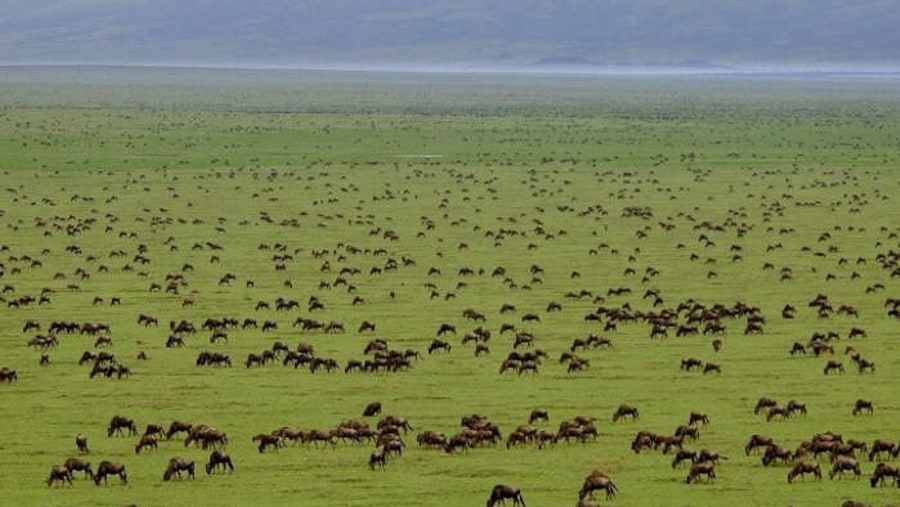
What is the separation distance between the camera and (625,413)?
26.2m

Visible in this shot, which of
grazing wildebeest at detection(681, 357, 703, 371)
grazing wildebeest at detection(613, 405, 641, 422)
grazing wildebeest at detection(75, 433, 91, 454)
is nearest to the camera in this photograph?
grazing wildebeest at detection(75, 433, 91, 454)

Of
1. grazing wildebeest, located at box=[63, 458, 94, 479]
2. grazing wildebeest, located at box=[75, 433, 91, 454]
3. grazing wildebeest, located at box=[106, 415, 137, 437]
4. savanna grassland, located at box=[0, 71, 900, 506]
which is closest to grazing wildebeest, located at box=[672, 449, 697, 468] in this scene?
savanna grassland, located at box=[0, 71, 900, 506]

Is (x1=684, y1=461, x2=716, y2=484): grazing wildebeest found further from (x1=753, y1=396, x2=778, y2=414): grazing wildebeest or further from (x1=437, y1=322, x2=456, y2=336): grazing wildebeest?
(x1=437, y1=322, x2=456, y2=336): grazing wildebeest

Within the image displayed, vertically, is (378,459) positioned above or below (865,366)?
above

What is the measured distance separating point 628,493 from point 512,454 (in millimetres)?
2767

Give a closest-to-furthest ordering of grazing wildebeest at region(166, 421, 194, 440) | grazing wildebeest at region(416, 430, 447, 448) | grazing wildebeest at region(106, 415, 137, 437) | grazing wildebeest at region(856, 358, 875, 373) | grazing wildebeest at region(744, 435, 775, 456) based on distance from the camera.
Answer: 1. grazing wildebeest at region(744, 435, 775, 456)
2. grazing wildebeest at region(416, 430, 447, 448)
3. grazing wildebeest at region(166, 421, 194, 440)
4. grazing wildebeest at region(106, 415, 137, 437)
5. grazing wildebeest at region(856, 358, 875, 373)

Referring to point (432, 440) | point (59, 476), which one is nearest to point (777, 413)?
point (432, 440)

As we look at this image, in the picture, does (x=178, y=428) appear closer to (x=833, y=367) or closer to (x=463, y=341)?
(x=463, y=341)

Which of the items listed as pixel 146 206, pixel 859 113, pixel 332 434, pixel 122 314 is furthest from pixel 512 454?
pixel 859 113

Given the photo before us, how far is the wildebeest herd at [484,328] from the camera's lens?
24.1 m

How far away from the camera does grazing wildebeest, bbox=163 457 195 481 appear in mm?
21969

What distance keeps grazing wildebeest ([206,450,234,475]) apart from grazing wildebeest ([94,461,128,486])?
1.07m

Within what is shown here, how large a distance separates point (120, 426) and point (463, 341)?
9636 millimetres

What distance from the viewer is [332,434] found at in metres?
24.1
